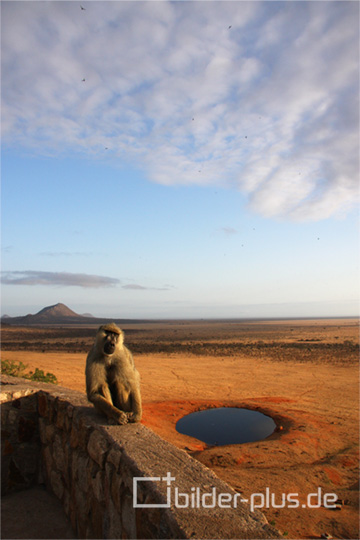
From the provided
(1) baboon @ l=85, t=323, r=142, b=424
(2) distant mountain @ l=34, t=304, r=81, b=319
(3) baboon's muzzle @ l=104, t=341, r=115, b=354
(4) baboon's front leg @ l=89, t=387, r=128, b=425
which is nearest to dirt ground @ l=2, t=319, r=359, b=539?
(1) baboon @ l=85, t=323, r=142, b=424

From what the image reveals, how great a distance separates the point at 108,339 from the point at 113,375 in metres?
0.41

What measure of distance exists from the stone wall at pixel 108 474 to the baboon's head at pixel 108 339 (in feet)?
2.23

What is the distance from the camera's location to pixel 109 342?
4.03 metres

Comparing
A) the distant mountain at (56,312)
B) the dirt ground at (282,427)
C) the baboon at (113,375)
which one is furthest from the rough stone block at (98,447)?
the distant mountain at (56,312)

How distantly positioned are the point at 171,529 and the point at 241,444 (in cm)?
599

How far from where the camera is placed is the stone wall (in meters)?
2.14

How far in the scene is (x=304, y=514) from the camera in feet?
15.9

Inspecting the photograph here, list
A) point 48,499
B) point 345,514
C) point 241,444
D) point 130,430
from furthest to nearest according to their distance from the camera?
point 241,444 < point 345,514 < point 48,499 < point 130,430

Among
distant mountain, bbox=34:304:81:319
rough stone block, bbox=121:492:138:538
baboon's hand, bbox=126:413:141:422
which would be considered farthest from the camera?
distant mountain, bbox=34:304:81:319

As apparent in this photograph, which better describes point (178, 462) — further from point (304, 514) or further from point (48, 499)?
point (304, 514)

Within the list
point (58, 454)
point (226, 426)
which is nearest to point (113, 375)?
point (58, 454)

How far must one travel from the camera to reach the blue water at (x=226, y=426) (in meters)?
7.90

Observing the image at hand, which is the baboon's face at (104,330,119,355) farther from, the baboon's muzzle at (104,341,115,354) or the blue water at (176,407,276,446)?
the blue water at (176,407,276,446)

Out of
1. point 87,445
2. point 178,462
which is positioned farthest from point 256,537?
point 87,445
